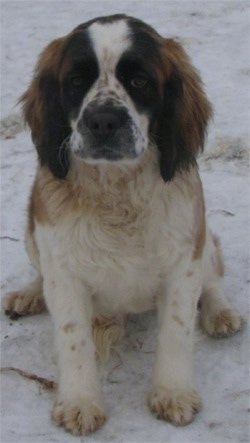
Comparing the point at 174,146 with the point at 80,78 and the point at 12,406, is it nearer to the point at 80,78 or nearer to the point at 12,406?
the point at 80,78

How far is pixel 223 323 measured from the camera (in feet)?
14.7

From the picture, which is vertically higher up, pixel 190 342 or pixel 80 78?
pixel 80 78

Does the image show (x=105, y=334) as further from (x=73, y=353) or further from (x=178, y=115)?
(x=178, y=115)

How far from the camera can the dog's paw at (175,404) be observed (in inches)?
154

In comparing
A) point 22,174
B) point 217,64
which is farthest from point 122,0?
point 22,174

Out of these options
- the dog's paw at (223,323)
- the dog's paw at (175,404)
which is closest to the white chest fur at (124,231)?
the dog's paw at (175,404)

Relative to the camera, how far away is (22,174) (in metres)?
6.46

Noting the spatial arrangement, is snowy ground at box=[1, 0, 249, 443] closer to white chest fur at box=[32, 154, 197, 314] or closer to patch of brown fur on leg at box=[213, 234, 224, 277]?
patch of brown fur on leg at box=[213, 234, 224, 277]

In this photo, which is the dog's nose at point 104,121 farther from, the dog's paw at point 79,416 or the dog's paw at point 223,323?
the dog's paw at point 223,323

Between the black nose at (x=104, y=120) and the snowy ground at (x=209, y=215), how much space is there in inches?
54.2

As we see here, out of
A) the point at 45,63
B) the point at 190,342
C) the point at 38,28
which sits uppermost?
the point at 45,63

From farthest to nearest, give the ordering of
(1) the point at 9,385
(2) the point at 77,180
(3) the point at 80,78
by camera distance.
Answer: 1. (1) the point at 9,385
2. (2) the point at 77,180
3. (3) the point at 80,78

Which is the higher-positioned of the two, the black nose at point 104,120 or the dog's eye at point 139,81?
the dog's eye at point 139,81

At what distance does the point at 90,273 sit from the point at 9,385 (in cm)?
75
